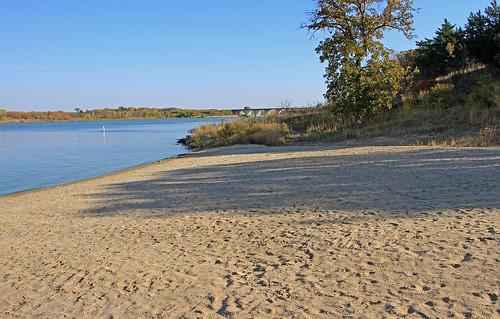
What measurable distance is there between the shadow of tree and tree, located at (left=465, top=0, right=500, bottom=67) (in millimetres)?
14998

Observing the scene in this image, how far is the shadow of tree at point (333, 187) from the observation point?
332 inches

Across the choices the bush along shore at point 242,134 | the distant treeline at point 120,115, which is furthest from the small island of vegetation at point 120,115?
the bush along shore at point 242,134

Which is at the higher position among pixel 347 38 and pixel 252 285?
pixel 347 38

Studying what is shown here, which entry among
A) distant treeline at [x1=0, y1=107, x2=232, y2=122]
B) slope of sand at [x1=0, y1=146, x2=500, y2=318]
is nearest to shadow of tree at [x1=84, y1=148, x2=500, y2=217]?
slope of sand at [x1=0, y1=146, x2=500, y2=318]

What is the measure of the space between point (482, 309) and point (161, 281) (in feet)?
10.9

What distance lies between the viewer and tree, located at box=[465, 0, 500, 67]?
26.7 m

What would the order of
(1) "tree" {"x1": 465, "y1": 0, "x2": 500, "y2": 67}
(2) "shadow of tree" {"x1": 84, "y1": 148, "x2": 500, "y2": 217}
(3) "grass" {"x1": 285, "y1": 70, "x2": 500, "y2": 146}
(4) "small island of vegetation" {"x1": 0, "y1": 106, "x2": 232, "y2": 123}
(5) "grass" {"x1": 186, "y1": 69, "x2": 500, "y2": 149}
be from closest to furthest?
1. (2) "shadow of tree" {"x1": 84, "y1": 148, "x2": 500, "y2": 217}
2. (3) "grass" {"x1": 285, "y1": 70, "x2": 500, "y2": 146}
3. (5) "grass" {"x1": 186, "y1": 69, "x2": 500, "y2": 149}
4. (1) "tree" {"x1": 465, "y1": 0, "x2": 500, "y2": 67}
5. (4) "small island of vegetation" {"x1": 0, "y1": 106, "x2": 232, "y2": 123}

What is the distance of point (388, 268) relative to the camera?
5133 millimetres

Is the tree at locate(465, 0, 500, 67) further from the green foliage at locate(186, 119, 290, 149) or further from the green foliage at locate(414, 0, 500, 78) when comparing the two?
the green foliage at locate(186, 119, 290, 149)

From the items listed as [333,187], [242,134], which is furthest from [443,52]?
[333,187]

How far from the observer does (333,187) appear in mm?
10289

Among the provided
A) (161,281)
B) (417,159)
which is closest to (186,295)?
(161,281)

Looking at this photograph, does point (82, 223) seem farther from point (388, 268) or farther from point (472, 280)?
point (472, 280)

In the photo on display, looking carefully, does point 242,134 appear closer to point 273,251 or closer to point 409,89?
point 409,89
